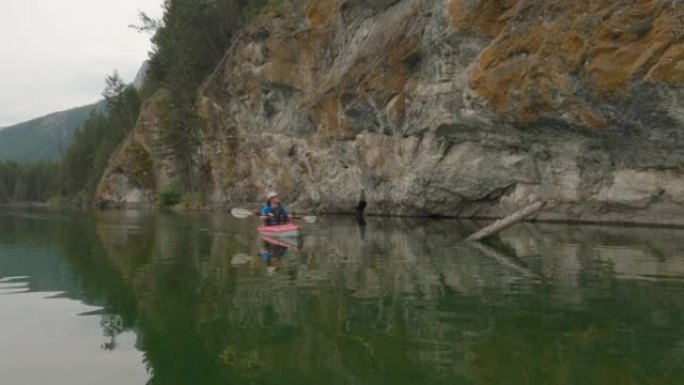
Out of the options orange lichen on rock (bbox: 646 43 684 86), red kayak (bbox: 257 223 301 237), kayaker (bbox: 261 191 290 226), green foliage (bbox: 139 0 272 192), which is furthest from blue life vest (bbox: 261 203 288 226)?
green foliage (bbox: 139 0 272 192)

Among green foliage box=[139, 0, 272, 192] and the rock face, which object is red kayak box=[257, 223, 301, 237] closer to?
the rock face

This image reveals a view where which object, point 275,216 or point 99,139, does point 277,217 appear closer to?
point 275,216

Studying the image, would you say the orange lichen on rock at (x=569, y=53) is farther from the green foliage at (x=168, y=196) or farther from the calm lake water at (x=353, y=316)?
the green foliage at (x=168, y=196)

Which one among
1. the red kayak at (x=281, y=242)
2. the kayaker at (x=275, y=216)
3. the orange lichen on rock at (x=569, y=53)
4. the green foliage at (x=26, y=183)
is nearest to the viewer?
the red kayak at (x=281, y=242)

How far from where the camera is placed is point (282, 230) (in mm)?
23156

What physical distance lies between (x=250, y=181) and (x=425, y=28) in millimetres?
24621

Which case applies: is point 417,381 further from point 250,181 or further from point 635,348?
point 250,181

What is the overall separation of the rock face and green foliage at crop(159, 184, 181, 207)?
15.6m

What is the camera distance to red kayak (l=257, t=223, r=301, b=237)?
74.8ft

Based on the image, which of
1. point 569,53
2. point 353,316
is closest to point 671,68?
point 569,53

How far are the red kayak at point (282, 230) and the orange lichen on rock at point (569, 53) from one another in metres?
11.5

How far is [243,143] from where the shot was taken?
56406 millimetres

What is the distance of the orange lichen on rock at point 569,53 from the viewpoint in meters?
22.7

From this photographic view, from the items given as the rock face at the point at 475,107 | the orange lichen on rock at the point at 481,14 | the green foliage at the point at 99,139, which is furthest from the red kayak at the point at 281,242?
the green foliage at the point at 99,139
